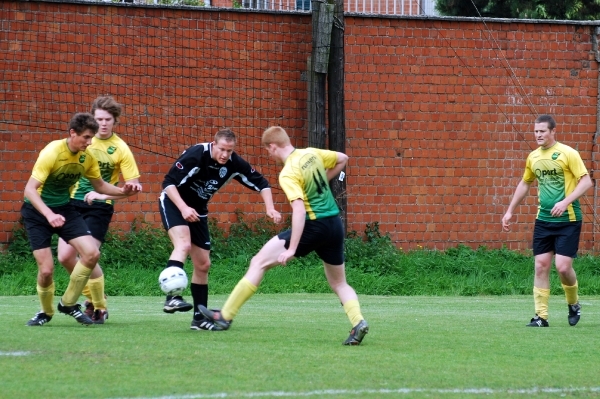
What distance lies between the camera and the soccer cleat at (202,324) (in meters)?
9.07

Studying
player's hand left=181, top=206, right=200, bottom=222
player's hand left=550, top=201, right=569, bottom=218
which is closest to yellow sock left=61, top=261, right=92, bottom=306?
player's hand left=181, top=206, right=200, bottom=222

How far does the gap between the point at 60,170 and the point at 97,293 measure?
4.98 feet

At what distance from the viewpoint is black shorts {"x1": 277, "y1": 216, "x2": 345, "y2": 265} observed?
827cm

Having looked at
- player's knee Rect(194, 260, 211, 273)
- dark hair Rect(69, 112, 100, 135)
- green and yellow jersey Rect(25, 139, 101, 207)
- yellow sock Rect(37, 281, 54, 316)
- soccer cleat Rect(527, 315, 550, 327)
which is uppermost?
dark hair Rect(69, 112, 100, 135)

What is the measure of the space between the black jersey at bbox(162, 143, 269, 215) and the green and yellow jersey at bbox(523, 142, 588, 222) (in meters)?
3.16

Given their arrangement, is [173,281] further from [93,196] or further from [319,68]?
[319,68]

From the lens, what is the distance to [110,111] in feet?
33.6

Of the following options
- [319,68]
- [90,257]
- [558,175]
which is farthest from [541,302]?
[319,68]

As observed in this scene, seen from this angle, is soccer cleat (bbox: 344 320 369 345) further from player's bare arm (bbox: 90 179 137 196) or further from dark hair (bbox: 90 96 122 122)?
dark hair (bbox: 90 96 122 122)

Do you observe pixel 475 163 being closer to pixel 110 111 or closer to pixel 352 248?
pixel 352 248

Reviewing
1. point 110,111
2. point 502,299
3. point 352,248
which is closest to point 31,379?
point 110,111

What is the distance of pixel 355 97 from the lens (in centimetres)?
1816

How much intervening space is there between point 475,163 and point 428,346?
10.8 metres

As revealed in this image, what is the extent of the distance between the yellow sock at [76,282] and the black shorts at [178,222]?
84 centimetres
